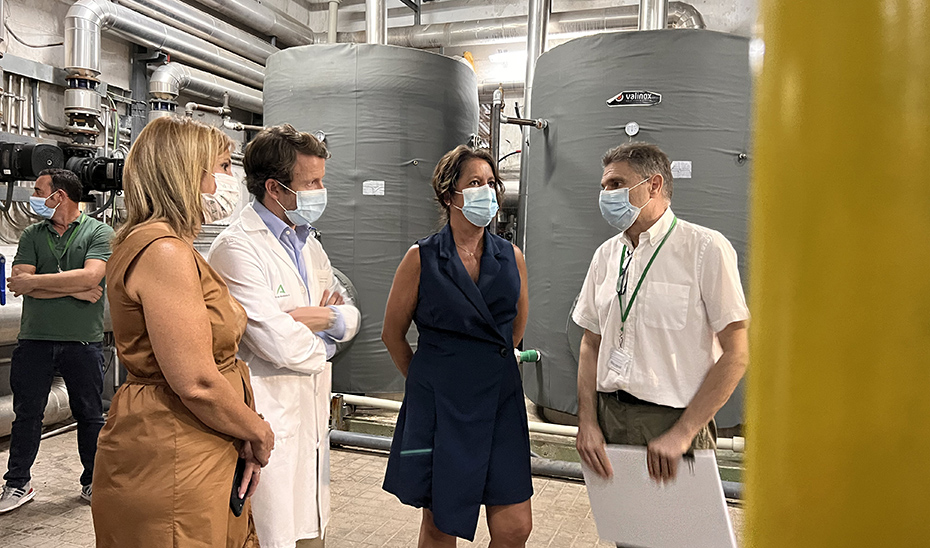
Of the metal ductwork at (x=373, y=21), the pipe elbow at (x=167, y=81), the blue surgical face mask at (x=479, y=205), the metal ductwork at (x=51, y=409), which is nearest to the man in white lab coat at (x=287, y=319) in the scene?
the blue surgical face mask at (x=479, y=205)

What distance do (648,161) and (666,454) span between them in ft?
3.01

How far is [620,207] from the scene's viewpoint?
7.38 feet

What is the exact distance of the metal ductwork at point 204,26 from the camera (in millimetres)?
6285

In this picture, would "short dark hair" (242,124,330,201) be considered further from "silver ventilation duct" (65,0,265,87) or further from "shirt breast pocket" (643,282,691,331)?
"silver ventilation duct" (65,0,265,87)

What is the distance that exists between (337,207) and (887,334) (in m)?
4.83

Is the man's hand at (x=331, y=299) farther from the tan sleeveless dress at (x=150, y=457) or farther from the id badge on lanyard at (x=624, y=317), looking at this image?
the id badge on lanyard at (x=624, y=317)

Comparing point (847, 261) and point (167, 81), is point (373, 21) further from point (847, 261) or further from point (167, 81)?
point (847, 261)

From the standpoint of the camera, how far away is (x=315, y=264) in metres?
2.37

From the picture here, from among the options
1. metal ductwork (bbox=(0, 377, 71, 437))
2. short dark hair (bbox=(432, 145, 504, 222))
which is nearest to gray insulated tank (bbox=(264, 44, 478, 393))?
metal ductwork (bbox=(0, 377, 71, 437))

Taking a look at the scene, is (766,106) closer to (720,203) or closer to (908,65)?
(908,65)

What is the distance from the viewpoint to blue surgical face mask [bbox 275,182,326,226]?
226 cm

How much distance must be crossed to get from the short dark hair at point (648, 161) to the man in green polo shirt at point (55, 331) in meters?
2.69

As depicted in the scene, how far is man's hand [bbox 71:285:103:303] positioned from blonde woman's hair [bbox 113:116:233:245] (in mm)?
2107

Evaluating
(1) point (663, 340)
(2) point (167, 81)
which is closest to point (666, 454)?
(1) point (663, 340)
